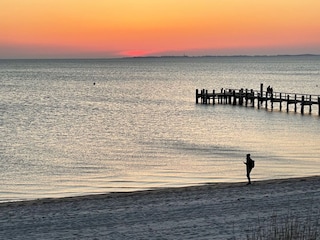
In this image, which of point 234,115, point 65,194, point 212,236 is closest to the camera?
point 212,236

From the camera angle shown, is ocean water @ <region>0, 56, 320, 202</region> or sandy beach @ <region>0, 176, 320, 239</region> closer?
sandy beach @ <region>0, 176, 320, 239</region>

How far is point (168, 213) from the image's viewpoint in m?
15.6

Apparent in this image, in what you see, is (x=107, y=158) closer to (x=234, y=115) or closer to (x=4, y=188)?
(x=4, y=188)

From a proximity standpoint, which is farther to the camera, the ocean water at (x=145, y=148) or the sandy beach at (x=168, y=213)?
the ocean water at (x=145, y=148)

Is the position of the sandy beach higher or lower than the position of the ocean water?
higher

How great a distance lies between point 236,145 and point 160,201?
20208 millimetres

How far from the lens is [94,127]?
164 ft

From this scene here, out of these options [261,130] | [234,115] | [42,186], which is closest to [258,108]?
[234,115]

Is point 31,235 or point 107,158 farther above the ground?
point 31,235

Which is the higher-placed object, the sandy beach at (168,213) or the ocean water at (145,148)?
the sandy beach at (168,213)

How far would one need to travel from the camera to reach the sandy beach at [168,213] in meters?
13.7

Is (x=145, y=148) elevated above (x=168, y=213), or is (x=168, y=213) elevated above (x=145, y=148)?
(x=168, y=213)

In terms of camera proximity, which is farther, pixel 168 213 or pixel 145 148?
pixel 145 148

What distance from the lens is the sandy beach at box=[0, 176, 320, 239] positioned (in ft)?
44.8
